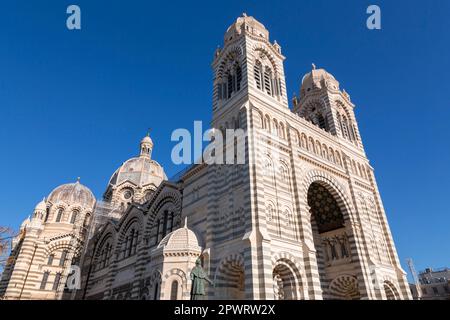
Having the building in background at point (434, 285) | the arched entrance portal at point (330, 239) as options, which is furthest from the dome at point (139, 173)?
the building in background at point (434, 285)

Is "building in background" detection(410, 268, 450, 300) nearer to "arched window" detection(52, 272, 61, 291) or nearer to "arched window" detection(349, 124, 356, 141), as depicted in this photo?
"arched window" detection(349, 124, 356, 141)

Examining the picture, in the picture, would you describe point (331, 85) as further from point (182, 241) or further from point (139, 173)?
point (139, 173)

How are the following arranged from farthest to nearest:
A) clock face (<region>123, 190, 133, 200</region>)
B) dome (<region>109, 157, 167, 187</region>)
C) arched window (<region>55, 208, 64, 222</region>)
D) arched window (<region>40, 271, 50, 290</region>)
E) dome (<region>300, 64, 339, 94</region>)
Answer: dome (<region>109, 157, 167, 187</region>) < clock face (<region>123, 190, 133, 200</region>) < arched window (<region>55, 208, 64, 222</region>) < arched window (<region>40, 271, 50, 290</region>) < dome (<region>300, 64, 339, 94</region>)

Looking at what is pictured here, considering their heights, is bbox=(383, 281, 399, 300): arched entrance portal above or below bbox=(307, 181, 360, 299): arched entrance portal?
below

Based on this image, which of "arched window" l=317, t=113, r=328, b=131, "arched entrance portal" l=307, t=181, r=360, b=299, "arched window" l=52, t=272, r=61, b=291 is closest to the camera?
"arched entrance portal" l=307, t=181, r=360, b=299

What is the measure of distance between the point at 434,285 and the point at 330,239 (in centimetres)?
4633

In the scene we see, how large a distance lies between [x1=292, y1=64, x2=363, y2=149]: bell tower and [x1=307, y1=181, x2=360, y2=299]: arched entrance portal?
6.13m

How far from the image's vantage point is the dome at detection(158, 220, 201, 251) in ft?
58.9

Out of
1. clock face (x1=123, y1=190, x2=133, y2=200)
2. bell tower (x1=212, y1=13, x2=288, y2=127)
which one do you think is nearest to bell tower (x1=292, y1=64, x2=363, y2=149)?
bell tower (x1=212, y1=13, x2=288, y2=127)

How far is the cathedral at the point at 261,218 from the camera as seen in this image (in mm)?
16344

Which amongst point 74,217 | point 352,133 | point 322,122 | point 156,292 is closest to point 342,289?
point 156,292

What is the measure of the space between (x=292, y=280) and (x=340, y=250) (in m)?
7.23
